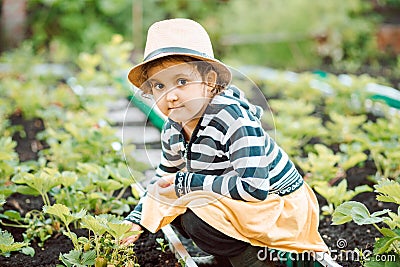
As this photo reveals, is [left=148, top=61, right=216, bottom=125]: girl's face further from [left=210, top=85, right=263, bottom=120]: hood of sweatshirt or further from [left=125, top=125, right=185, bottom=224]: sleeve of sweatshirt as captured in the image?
[left=125, top=125, right=185, bottom=224]: sleeve of sweatshirt

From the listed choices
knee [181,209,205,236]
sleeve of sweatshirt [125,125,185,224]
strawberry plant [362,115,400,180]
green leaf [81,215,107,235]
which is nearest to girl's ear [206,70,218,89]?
sleeve of sweatshirt [125,125,185,224]

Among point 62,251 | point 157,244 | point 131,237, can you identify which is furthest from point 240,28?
point 131,237

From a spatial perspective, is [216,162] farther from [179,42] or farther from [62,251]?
[62,251]

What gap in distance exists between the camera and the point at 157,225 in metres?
2.17

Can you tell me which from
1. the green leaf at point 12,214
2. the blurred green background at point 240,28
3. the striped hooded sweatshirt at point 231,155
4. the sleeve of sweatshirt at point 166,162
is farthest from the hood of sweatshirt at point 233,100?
the blurred green background at point 240,28

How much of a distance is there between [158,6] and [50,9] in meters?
1.34

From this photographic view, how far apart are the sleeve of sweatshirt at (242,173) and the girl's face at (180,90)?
13 cm

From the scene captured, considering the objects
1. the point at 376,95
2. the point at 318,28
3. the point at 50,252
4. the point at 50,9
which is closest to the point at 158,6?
the point at 50,9

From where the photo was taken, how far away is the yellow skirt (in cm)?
202

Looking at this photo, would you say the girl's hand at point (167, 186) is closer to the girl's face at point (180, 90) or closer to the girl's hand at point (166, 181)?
the girl's hand at point (166, 181)

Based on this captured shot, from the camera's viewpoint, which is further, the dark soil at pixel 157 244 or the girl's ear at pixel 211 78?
the dark soil at pixel 157 244

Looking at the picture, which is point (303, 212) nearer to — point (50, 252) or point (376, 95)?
point (50, 252)

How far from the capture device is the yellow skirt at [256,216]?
202 centimetres

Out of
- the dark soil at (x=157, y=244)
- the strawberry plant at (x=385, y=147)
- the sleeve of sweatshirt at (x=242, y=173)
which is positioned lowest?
the strawberry plant at (x=385, y=147)
